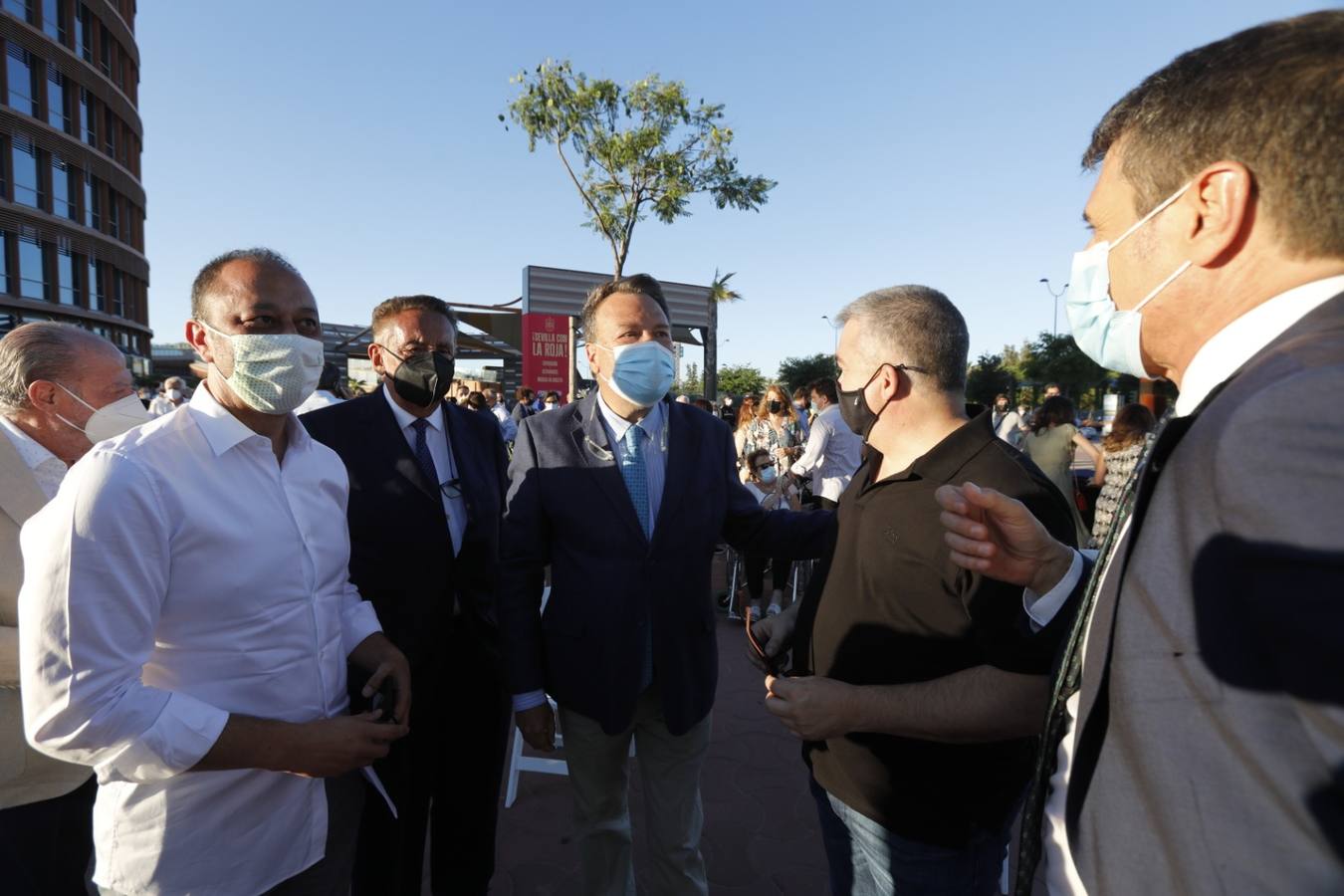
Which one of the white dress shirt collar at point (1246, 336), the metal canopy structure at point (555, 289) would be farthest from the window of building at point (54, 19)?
the white dress shirt collar at point (1246, 336)

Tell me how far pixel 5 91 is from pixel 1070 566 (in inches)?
1528

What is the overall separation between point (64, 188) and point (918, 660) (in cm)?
4086

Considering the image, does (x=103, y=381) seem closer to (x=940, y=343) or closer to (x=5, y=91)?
(x=940, y=343)

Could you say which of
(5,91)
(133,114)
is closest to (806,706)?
(5,91)

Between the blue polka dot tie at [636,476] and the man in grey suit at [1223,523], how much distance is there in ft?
4.87

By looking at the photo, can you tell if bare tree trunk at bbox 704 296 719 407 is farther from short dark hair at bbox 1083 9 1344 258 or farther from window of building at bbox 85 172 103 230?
window of building at bbox 85 172 103 230

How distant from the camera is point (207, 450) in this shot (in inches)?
61.8

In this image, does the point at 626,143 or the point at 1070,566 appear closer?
the point at 1070,566

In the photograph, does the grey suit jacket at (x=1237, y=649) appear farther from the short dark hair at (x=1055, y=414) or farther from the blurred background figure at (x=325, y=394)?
the short dark hair at (x=1055, y=414)

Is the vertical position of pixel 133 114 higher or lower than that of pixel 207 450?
higher

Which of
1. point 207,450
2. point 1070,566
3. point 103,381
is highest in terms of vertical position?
point 103,381

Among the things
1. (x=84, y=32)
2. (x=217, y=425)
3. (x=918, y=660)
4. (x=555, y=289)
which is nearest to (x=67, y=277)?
(x=84, y=32)

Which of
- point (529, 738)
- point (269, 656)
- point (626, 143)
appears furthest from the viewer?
point (626, 143)

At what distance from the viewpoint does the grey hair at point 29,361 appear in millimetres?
1999
